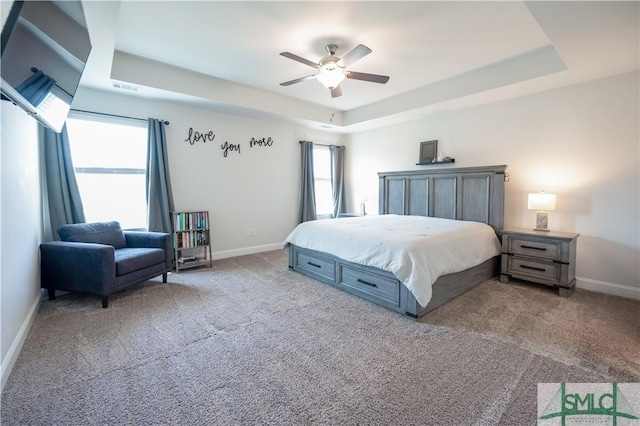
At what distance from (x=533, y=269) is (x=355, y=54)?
323 centimetres

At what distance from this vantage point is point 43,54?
4.79 ft

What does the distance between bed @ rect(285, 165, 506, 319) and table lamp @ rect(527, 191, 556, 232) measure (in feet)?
1.36

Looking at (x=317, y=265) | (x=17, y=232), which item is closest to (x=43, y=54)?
(x=17, y=232)

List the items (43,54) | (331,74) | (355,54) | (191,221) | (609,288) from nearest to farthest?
1. (43,54)
2. (355,54)
3. (331,74)
4. (609,288)
5. (191,221)

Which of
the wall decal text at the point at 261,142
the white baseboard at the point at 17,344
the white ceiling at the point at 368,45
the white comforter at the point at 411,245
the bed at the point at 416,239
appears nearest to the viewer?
the white baseboard at the point at 17,344

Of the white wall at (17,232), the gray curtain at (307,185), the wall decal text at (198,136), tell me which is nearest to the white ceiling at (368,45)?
the wall decal text at (198,136)

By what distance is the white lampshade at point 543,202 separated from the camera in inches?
136

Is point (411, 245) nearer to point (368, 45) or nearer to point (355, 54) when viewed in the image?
Result: point (355, 54)

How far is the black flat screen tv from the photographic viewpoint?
3.88 feet

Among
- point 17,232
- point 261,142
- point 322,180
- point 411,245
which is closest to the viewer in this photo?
point 17,232

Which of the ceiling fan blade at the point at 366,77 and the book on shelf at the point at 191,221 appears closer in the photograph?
the ceiling fan blade at the point at 366,77

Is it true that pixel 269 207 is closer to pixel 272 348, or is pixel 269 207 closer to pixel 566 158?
pixel 272 348

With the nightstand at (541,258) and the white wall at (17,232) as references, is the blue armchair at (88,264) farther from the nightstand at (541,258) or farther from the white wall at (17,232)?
the nightstand at (541,258)

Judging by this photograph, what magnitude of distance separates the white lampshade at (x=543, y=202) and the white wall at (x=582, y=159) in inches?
14.2
